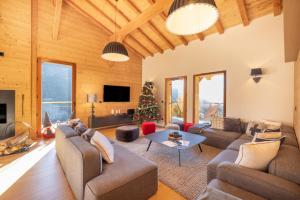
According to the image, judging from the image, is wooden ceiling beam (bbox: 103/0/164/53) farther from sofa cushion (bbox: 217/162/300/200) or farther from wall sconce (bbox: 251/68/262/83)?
sofa cushion (bbox: 217/162/300/200)

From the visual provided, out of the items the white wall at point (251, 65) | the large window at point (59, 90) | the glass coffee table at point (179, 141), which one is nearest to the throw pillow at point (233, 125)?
the white wall at point (251, 65)

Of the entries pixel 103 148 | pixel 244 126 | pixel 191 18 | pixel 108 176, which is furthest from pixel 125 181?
pixel 244 126

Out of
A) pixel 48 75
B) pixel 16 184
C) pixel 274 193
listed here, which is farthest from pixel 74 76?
pixel 274 193

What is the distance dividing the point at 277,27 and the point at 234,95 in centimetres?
204

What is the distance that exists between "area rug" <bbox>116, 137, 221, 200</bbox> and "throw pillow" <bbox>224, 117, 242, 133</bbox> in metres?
0.81

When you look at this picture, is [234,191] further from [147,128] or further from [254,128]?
[147,128]

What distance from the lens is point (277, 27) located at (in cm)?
378

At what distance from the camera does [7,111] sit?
4.07 metres

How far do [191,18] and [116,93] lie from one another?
5.48 m

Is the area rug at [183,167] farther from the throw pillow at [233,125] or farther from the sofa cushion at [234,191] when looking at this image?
the throw pillow at [233,125]

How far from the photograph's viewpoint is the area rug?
2.16 metres

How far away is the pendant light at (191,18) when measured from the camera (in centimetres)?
156

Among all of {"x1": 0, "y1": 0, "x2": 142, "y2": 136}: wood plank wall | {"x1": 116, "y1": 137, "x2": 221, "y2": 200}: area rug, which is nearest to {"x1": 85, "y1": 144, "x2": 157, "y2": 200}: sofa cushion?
{"x1": 116, "y1": 137, "x2": 221, "y2": 200}: area rug

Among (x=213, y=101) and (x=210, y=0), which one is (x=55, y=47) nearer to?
(x=210, y=0)
